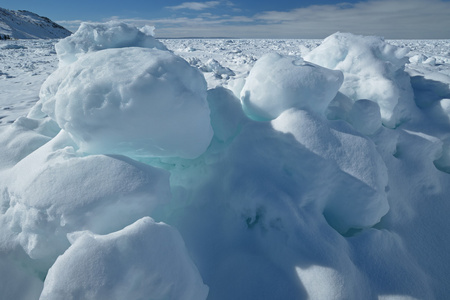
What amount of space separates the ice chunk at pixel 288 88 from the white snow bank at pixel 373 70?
0.71 m

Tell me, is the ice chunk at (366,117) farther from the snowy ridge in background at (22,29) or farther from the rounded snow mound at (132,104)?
the snowy ridge in background at (22,29)

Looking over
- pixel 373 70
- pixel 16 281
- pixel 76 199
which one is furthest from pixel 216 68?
pixel 16 281

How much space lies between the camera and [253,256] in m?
1.49

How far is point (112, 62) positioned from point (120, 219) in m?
0.93

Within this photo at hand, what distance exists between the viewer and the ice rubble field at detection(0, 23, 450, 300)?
4.30 ft

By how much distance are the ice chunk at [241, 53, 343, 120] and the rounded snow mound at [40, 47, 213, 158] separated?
1.72 feet

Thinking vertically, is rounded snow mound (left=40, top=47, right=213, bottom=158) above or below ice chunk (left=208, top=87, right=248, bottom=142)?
above

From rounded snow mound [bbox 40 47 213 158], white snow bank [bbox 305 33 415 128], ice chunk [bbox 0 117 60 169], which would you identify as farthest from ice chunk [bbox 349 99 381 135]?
ice chunk [bbox 0 117 60 169]

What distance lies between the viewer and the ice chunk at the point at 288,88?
199 cm

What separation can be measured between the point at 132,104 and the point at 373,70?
236 centimetres

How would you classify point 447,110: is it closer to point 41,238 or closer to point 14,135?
point 41,238

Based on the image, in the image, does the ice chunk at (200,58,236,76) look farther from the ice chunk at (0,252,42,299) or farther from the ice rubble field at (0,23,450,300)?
the ice chunk at (0,252,42,299)

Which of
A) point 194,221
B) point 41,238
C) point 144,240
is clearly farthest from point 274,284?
point 41,238

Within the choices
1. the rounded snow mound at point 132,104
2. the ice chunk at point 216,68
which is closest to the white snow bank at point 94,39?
the rounded snow mound at point 132,104
